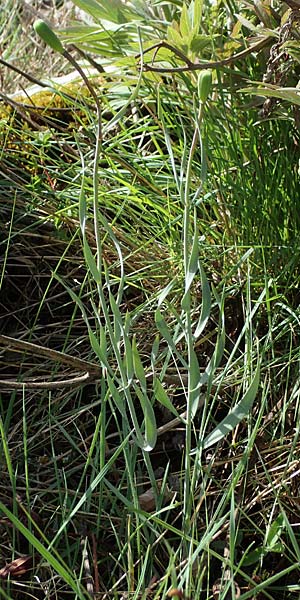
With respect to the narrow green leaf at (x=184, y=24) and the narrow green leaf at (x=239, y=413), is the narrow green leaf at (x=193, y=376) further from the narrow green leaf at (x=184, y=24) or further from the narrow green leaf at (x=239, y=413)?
the narrow green leaf at (x=184, y=24)

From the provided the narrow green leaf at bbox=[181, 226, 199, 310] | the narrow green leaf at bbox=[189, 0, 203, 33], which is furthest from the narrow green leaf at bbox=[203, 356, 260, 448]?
the narrow green leaf at bbox=[189, 0, 203, 33]

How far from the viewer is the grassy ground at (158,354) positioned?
110cm

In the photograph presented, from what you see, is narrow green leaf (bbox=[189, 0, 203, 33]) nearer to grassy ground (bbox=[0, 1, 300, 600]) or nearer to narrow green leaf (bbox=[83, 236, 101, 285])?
→ grassy ground (bbox=[0, 1, 300, 600])

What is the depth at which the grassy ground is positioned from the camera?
1.10 metres

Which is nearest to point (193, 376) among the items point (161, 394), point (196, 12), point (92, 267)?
point (161, 394)

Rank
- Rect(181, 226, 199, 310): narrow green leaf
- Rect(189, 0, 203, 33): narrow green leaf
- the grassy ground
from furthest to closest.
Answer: Rect(189, 0, 203, 33): narrow green leaf
the grassy ground
Rect(181, 226, 199, 310): narrow green leaf

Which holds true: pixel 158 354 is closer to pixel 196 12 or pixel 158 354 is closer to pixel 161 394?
pixel 161 394

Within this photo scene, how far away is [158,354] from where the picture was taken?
1.40 metres

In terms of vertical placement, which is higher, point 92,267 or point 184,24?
point 184,24

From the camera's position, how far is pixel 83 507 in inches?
47.9

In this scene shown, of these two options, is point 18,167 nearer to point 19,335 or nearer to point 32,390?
point 19,335

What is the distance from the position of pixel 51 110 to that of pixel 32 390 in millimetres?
772

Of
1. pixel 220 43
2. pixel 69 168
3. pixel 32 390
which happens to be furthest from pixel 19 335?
pixel 220 43

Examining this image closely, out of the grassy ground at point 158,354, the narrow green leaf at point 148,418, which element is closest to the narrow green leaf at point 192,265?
the grassy ground at point 158,354
